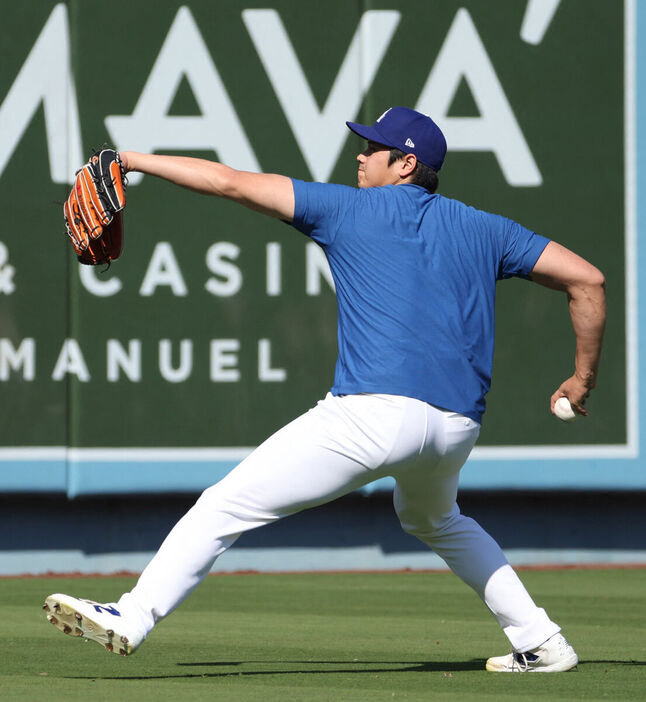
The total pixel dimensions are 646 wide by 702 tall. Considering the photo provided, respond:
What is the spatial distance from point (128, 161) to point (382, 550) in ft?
14.8

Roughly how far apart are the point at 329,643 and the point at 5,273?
11.5 ft

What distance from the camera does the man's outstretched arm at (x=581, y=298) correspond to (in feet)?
13.9

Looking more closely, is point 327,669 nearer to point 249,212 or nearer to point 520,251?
point 520,251

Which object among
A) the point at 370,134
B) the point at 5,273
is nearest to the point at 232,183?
the point at 370,134

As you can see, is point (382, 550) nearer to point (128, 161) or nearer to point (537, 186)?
point (537, 186)

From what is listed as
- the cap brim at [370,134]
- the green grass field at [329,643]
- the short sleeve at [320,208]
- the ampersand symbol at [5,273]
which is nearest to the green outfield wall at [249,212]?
the ampersand symbol at [5,273]

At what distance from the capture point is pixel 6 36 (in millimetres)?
7953

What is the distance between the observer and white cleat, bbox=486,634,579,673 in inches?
175

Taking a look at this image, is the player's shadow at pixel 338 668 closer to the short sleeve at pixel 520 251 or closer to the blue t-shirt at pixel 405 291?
the blue t-shirt at pixel 405 291

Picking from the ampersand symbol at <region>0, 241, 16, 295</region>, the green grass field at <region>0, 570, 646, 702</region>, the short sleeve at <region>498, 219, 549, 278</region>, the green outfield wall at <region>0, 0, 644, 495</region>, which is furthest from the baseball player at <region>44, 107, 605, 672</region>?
the ampersand symbol at <region>0, 241, 16, 295</region>

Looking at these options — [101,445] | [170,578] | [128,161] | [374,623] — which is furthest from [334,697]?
[101,445]

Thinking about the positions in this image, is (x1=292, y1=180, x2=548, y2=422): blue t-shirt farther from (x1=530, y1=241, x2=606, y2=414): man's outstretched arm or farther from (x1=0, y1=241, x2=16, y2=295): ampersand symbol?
(x1=0, y1=241, x2=16, y2=295): ampersand symbol

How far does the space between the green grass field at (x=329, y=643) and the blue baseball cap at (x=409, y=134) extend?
166cm

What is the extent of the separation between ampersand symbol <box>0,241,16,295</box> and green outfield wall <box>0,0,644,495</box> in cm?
1
